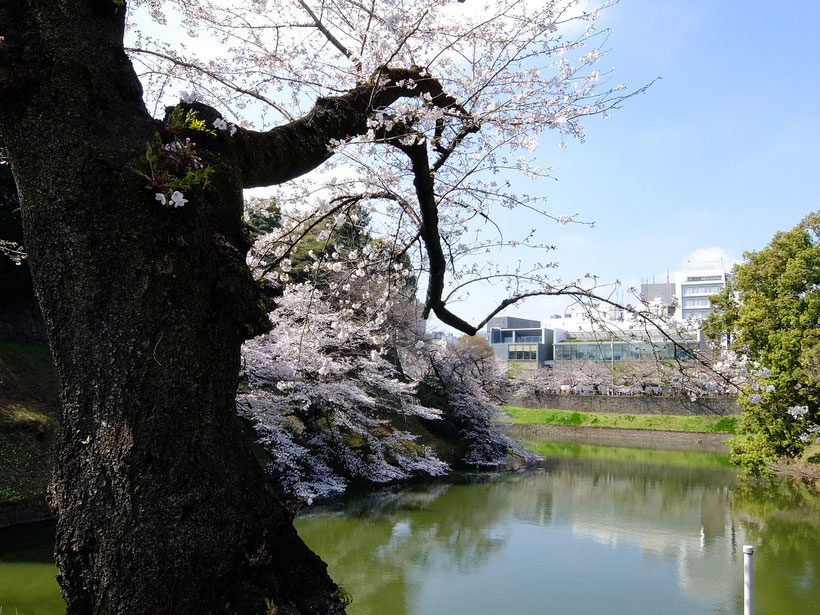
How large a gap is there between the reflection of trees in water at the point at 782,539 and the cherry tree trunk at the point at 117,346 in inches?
233

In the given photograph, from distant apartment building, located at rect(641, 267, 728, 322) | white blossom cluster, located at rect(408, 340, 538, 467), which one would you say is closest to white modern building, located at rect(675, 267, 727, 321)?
distant apartment building, located at rect(641, 267, 728, 322)

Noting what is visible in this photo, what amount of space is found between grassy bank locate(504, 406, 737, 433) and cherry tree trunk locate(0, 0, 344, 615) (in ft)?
65.6

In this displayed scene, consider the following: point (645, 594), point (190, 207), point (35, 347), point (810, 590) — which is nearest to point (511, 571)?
point (645, 594)

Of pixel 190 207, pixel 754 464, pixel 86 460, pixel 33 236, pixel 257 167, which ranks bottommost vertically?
pixel 754 464

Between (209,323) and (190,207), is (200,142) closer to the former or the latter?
(190,207)

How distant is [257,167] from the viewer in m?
1.91

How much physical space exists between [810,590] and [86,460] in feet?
23.6

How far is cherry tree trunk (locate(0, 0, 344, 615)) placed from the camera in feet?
4.53

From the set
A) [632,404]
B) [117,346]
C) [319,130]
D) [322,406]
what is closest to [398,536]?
[322,406]

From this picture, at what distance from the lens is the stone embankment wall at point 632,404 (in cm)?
2156

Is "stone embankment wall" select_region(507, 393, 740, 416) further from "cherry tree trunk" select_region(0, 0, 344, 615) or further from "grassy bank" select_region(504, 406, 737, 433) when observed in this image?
"cherry tree trunk" select_region(0, 0, 344, 615)

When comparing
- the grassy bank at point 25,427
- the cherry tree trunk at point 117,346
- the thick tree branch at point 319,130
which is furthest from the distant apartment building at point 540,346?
the cherry tree trunk at point 117,346

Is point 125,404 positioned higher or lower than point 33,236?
lower

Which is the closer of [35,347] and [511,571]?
[511,571]
